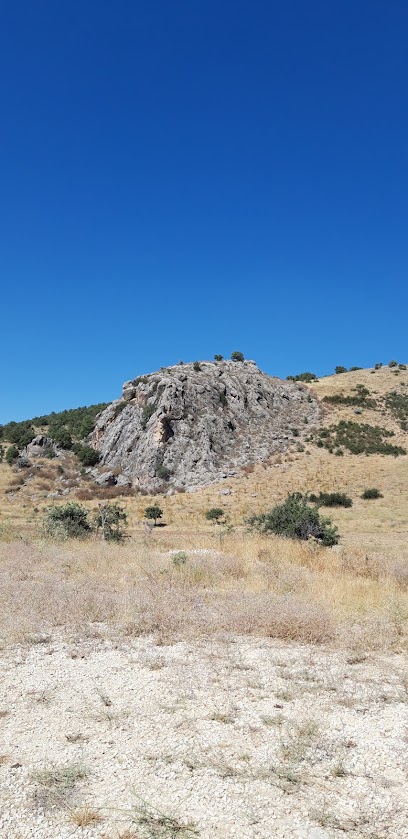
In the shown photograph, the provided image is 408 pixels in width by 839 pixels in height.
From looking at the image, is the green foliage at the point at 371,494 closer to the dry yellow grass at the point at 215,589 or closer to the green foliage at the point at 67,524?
the dry yellow grass at the point at 215,589

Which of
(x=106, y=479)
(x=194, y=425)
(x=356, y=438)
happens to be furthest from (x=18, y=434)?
(x=356, y=438)

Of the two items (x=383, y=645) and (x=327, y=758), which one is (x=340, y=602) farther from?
(x=327, y=758)

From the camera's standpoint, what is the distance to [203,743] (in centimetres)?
500

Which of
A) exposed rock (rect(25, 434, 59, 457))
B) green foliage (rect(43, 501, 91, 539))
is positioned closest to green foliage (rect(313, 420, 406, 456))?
exposed rock (rect(25, 434, 59, 457))

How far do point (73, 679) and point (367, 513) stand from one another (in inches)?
1193

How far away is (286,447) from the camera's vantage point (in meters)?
54.8

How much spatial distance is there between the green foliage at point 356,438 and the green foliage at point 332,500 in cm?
1653

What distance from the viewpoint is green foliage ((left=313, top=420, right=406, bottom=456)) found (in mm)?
54406

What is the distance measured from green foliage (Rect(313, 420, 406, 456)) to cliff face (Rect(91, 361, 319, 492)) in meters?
3.09

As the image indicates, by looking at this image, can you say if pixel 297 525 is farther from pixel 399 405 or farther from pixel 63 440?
pixel 399 405

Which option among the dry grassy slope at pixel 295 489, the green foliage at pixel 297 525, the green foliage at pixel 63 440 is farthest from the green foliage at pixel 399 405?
the green foliage at pixel 297 525

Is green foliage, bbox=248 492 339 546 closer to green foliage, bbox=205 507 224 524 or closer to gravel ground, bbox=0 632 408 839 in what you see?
green foliage, bbox=205 507 224 524

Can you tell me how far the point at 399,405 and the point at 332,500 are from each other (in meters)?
39.3

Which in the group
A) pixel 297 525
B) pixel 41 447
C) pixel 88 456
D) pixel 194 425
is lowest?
pixel 297 525
